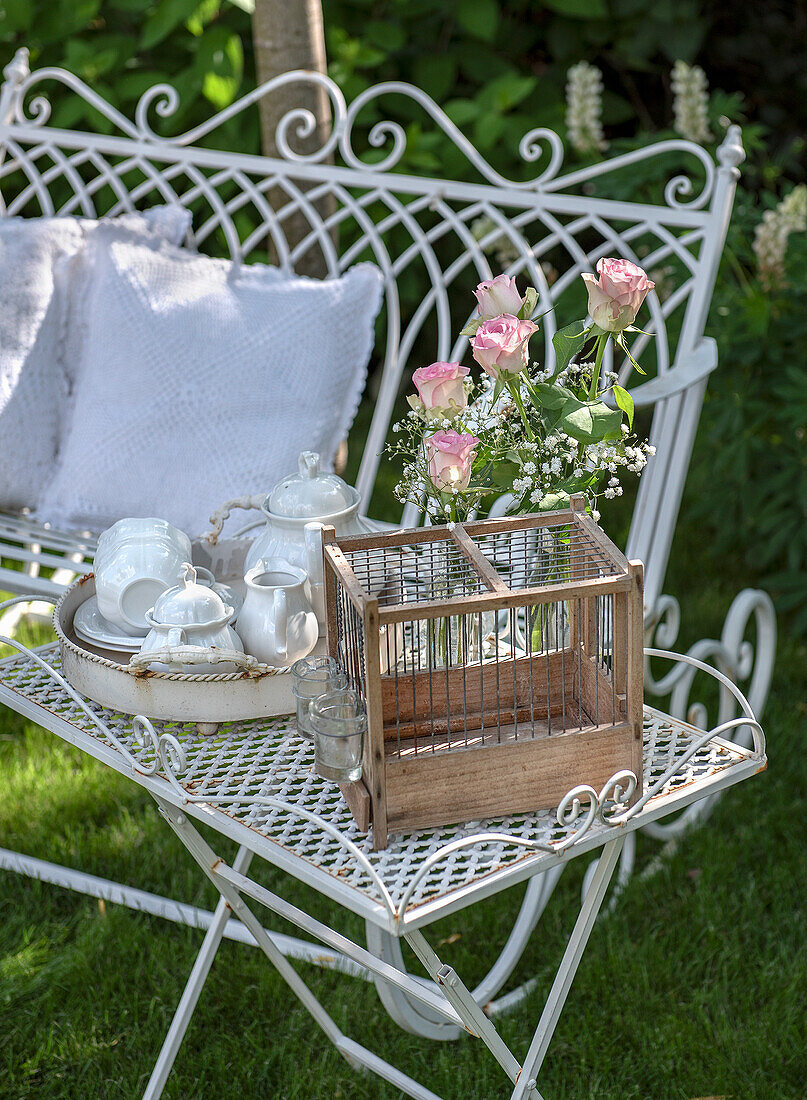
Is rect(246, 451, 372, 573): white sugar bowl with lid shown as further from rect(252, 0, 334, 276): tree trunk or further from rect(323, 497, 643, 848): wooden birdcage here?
rect(252, 0, 334, 276): tree trunk

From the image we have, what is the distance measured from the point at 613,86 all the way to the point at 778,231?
189cm

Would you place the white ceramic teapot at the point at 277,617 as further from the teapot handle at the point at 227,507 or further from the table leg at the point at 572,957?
the table leg at the point at 572,957

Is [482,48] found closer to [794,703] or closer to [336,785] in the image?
[794,703]

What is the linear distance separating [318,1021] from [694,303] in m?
1.38

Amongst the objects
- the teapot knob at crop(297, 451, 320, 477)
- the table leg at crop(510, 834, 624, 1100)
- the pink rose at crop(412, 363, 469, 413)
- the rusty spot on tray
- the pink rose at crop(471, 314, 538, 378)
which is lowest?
the table leg at crop(510, 834, 624, 1100)

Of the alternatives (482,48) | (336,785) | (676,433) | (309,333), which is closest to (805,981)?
(676,433)

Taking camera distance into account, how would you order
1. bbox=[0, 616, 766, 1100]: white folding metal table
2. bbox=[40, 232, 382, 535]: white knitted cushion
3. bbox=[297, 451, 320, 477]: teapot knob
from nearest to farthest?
bbox=[0, 616, 766, 1100]: white folding metal table → bbox=[297, 451, 320, 477]: teapot knob → bbox=[40, 232, 382, 535]: white knitted cushion

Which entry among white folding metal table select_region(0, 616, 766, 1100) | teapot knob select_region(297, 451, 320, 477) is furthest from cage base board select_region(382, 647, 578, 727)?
teapot knob select_region(297, 451, 320, 477)

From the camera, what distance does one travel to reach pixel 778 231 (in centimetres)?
263

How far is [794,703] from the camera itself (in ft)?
8.86

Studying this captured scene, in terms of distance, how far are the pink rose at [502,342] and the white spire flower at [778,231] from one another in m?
1.63

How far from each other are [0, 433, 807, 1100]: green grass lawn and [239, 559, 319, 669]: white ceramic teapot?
0.77 m

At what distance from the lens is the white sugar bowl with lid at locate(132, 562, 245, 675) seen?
1.27 m

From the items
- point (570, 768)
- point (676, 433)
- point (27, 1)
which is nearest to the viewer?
point (570, 768)
